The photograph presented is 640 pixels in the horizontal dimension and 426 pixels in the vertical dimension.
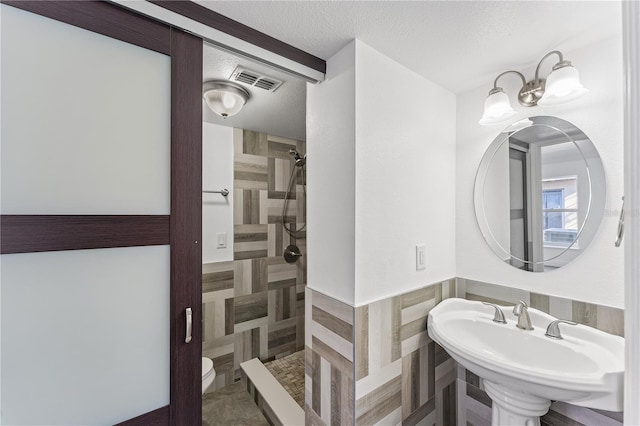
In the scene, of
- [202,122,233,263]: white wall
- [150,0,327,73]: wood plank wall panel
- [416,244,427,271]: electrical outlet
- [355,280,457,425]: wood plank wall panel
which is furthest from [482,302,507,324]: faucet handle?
[202,122,233,263]: white wall

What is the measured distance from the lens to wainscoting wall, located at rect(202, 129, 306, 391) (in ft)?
7.38

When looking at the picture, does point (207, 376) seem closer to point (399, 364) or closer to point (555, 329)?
point (399, 364)

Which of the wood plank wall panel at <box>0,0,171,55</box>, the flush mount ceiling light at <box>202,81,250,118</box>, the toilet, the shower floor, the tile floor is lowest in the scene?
the tile floor

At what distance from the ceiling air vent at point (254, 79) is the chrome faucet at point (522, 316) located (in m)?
1.75

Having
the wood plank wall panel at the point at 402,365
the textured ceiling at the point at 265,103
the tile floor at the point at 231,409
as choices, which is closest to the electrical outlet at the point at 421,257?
the wood plank wall panel at the point at 402,365

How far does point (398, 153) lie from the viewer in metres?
1.31

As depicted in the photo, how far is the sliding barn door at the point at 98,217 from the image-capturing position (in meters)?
0.73

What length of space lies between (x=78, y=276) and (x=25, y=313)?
→ 0.14 m

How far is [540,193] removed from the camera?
1.31m

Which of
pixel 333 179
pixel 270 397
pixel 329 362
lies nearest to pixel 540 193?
pixel 333 179

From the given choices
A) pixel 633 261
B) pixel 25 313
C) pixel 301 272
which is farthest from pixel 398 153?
pixel 301 272

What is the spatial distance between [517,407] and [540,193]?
100 cm

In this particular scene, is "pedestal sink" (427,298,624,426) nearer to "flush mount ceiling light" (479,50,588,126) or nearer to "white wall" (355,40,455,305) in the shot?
"white wall" (355,40,455,305)

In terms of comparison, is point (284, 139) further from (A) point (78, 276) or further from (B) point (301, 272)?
(A) point (78, 276)
